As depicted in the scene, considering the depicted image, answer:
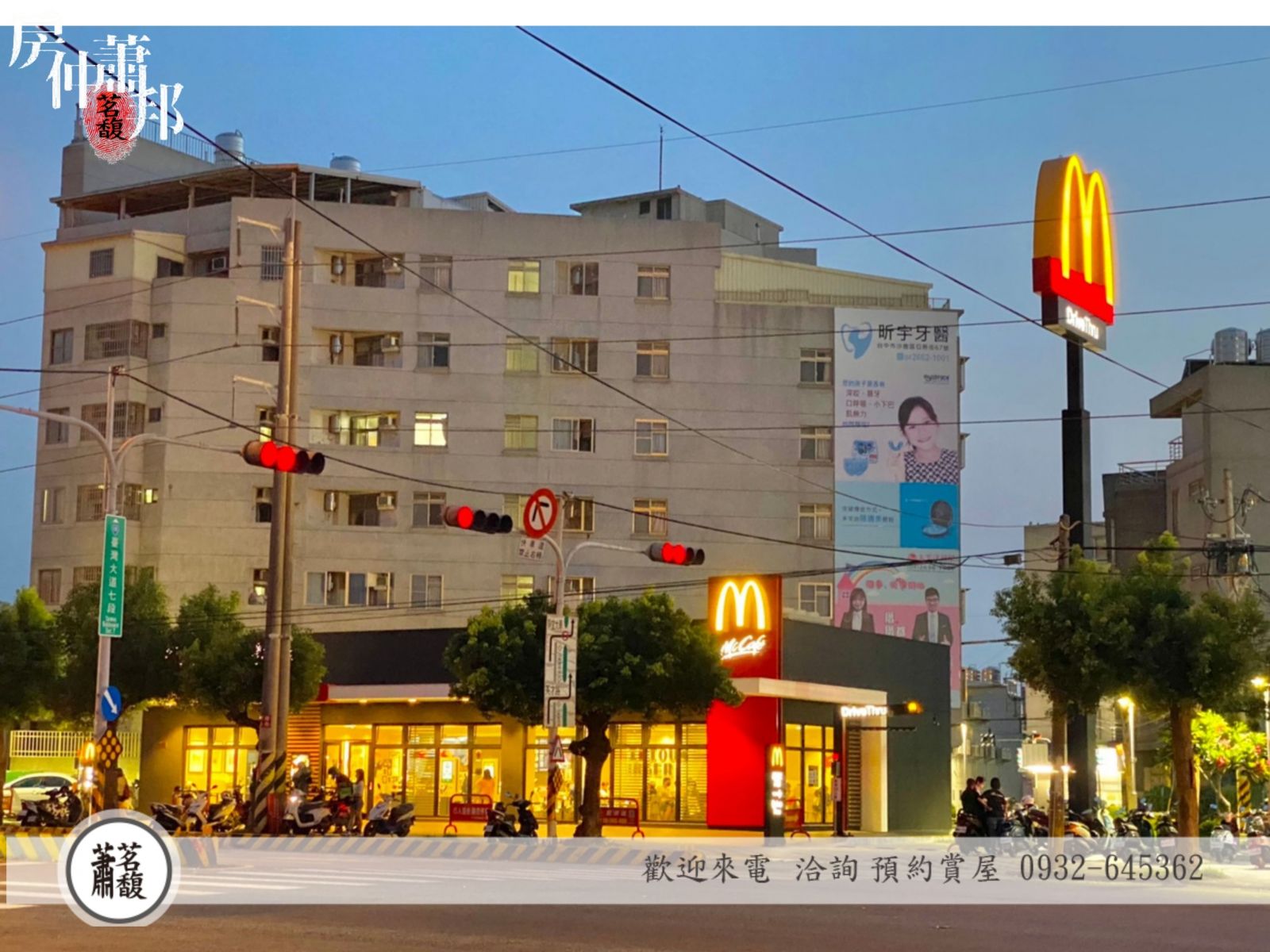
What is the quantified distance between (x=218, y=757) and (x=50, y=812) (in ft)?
36.1

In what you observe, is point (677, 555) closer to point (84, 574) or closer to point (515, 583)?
point (515, 583)

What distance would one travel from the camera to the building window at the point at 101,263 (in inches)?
2467

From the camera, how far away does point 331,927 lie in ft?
50.8

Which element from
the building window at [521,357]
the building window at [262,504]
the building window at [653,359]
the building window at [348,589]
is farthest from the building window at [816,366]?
the building window at [262,504]

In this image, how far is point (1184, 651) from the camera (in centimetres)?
2820

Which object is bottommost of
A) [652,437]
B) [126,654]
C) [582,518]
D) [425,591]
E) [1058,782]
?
[1058,782]

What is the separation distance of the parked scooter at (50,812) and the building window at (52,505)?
82.4 feet

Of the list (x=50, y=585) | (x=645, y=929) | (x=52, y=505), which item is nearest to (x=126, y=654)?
(x=50, y=585)

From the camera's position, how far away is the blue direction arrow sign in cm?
2706

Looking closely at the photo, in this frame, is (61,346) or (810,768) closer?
(810,768)

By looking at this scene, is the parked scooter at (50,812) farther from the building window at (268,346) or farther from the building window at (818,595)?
the building window at (818,595)

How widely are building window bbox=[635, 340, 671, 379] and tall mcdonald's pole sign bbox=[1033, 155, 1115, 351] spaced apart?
29.7 meters

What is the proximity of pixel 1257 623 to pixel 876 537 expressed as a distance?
1382 inches

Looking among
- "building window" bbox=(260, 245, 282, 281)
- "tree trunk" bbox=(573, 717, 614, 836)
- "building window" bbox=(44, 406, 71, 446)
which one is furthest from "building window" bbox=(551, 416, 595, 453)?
"tree trunk" bbox=(573, 717, 614, 836)
